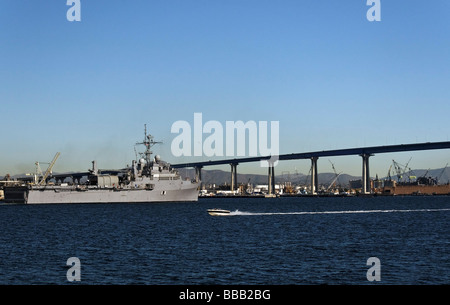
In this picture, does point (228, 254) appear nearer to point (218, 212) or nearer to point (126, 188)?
point (218, 212)

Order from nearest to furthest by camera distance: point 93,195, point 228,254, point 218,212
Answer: point 228,254 < point 218,212 < point 93,195

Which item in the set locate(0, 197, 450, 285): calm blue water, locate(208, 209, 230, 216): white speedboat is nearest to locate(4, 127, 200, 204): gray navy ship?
locate(208, 209, 230, 216): white speedboat

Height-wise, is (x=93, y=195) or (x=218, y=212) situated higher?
(x=93, y=195)

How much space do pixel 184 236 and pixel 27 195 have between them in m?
108

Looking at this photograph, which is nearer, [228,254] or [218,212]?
[228,254]

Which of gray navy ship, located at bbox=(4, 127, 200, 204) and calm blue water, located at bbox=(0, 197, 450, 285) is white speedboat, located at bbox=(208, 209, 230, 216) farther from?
gray navy ship, located at bbox=(4, 127, 200, 204)

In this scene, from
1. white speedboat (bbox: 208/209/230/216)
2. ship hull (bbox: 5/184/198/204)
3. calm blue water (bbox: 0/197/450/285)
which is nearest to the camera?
calm blue water (bbox: 0/197/450/285)

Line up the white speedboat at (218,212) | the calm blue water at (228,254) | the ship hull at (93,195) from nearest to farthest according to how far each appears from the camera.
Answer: the calm blue water at (228,254)
the white speedboat at (218,212)
the ship hull at (93,195)

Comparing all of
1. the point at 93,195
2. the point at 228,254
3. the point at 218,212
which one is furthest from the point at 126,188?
the point at 228,254

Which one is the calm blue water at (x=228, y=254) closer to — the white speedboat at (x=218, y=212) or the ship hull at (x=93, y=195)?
the white speedboat at (x=218, y=212)

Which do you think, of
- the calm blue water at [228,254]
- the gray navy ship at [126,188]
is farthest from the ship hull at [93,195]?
the calm blue water at [228,254]

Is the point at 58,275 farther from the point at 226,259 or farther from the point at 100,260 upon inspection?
the point at 226,259

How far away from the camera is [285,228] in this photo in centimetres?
6944
